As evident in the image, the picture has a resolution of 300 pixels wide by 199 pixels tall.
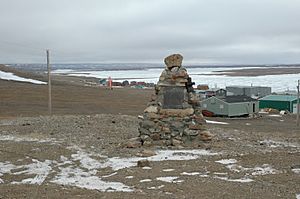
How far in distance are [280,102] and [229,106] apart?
570 inches

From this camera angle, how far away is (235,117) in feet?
187

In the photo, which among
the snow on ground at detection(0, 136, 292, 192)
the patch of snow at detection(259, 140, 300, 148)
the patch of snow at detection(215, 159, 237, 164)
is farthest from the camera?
the patch of snow at detection(259, 140, 300, 148)

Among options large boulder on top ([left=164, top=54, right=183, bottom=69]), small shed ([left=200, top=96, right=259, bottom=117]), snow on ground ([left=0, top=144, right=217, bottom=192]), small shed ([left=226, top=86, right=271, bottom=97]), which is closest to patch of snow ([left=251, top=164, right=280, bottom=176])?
snow on ground ([left=0, top=144, right=217, bottom=192])

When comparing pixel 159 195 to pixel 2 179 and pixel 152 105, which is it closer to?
pixel 2 179

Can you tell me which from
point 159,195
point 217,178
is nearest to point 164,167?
point 217,178

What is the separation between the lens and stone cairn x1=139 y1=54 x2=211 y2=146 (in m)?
18.0

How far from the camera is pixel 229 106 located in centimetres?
5550

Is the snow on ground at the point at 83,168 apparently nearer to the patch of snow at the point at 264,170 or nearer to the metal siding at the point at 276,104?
the patch of snow at the point at 264,170

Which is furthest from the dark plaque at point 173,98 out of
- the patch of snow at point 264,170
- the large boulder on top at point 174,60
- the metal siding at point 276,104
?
the metal siding at point 276,104

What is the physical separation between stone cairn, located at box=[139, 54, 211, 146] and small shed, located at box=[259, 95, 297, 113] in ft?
165

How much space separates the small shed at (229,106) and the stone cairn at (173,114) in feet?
123

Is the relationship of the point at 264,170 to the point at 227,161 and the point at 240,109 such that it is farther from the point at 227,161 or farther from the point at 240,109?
the point at 240,109

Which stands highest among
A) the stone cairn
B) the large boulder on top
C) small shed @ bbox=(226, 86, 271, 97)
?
the large boulder on top

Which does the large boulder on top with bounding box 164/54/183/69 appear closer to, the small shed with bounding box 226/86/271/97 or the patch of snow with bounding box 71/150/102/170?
the patch of snow with bounding box 71/150/102/170
